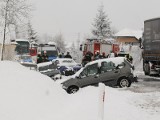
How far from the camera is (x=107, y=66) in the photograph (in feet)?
64.2

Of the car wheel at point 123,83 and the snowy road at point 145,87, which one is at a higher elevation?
the car wheel at point 123,83

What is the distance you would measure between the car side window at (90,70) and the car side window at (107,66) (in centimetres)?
32

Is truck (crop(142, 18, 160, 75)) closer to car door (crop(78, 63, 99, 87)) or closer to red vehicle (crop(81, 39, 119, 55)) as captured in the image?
car door (crop(78, 63, 99, 87))

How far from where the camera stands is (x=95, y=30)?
73.6 m

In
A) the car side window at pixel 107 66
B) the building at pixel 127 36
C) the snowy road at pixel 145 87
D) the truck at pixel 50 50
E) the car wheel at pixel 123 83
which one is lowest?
the snowy road at pixel 145 87

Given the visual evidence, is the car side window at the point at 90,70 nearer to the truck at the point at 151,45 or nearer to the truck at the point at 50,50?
the truck at the point at 151,45

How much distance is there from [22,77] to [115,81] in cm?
995

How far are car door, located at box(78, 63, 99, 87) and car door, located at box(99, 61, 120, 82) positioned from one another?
233 millimetres

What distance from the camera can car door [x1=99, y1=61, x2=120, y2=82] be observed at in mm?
19375

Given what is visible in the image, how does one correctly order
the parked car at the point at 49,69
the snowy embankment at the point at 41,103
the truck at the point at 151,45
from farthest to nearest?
the truck at the point at 151,45
the parked car at the point at 49,69
the snowy embankment at the point at 41,103

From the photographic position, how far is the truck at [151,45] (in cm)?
2695

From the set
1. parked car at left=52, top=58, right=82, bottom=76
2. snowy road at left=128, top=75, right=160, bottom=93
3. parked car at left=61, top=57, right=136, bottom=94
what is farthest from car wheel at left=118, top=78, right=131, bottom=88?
parked car at left=52, top=58, right=82, bottom=76

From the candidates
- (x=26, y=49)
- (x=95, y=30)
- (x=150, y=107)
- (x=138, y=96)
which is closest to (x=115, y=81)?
(x=138, y=96)

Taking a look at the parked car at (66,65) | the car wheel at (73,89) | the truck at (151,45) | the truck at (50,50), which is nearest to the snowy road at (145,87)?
the car wheel at (73,89)
